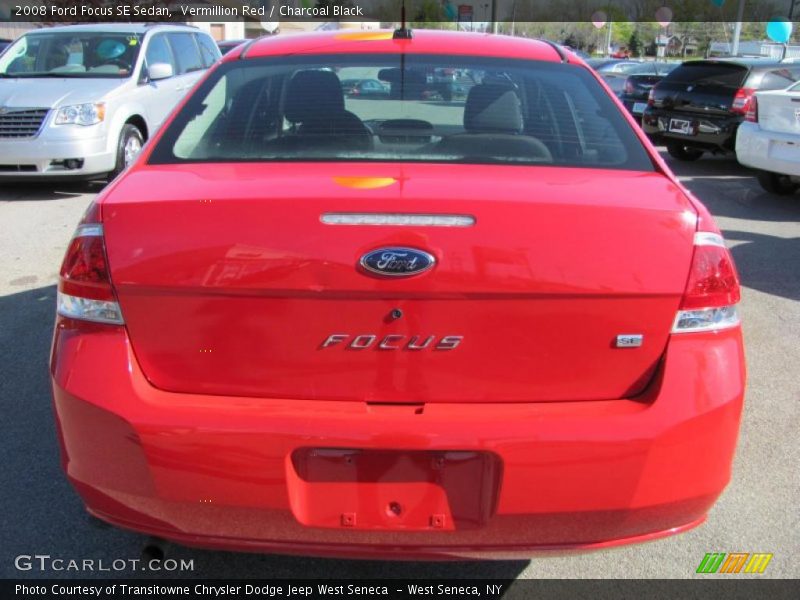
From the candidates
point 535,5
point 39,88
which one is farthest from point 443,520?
point 535,5

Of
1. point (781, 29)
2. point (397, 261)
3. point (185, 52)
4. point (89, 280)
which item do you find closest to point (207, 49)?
point (185, 52)

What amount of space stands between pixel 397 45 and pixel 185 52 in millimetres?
8372

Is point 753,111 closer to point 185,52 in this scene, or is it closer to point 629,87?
point 629,87

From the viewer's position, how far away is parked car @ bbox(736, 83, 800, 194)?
7941 millimetres

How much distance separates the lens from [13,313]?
4785mm

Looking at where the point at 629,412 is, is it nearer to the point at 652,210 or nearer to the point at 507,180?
the point at 652,210

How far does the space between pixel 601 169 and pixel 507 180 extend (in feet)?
1.22

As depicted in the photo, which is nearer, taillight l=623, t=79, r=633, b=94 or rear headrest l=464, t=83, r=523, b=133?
rear headrest l=464, t=83, r=523, b=133

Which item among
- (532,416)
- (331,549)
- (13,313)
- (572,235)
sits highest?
(572,235)

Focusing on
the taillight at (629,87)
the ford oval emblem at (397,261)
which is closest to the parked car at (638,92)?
the taillight at (629,87)

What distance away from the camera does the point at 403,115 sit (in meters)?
2.78

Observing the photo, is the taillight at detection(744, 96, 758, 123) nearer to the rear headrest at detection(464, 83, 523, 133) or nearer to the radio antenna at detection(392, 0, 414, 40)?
the radio antenna at detection(392, 0, 414, 40)

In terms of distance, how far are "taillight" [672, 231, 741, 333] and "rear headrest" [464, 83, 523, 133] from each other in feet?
2.64

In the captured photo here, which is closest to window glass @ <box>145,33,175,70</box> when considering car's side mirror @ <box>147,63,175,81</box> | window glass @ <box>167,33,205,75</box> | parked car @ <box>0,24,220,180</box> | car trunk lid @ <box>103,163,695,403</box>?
parked car @ <box>0,24,220,180</box>
